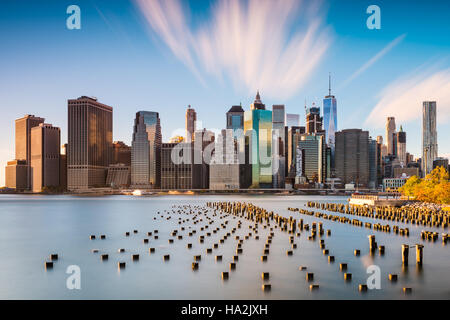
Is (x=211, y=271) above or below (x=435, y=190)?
below

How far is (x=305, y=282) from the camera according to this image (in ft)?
92.5

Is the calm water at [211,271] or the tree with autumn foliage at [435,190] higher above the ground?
the tree with autumn foliage at [435,190]

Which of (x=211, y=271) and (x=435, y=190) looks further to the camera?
(x=435, y=190)

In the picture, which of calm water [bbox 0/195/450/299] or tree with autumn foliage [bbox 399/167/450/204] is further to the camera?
tree with autumn foliage [bbox 399/167/450/204]

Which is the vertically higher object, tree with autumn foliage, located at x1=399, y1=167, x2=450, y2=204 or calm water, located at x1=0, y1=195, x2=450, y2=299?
tree with autumn foliage, located at x1=399, y1=167, x2=450, y2=204

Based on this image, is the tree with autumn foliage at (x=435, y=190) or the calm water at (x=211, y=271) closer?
the calm water at (x=211, y=271)

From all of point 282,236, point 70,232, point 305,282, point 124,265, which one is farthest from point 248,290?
point 70,232

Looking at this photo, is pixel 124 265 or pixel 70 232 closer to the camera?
pixel 124 265
